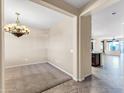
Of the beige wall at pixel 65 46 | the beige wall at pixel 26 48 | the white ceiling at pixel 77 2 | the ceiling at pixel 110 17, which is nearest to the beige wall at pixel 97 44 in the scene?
the ceiling at pixel 110 17

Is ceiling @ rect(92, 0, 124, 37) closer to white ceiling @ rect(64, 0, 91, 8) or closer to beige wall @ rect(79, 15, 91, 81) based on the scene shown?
beige wall @ rect(79, 15, 91, 81)

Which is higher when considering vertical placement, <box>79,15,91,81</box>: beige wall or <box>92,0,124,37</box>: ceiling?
<box>92,0,124,37</box>: ceiling

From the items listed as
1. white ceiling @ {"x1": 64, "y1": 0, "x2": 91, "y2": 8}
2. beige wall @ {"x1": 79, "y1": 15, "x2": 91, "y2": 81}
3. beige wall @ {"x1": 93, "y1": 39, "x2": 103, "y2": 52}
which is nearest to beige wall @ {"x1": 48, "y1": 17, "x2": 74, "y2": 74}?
beige wall @ {"x1": 79, "y1": 15, "x2": 91, "y2": 81}

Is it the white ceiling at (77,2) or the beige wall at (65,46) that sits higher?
the white ceiling at (77,2)

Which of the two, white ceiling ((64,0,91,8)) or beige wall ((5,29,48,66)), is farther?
beige wall ((5,29,48,66))

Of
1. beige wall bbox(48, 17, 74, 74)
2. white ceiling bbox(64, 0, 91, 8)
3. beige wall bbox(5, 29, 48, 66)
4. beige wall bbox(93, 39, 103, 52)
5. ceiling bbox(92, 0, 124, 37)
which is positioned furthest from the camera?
beige wall bbox(93, 39, 103, 52)

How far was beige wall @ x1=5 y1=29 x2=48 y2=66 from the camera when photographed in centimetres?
617

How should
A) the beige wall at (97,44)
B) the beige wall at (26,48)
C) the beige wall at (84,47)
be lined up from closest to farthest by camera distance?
the beige wall at (84,47), the beige wall at (26,48), the beige wall at (97,44)

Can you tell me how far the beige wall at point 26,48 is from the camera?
20.2ft

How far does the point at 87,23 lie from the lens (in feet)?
14.0

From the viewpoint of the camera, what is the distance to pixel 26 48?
6.88 meters

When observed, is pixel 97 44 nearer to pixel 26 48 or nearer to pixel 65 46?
pixel 26 48

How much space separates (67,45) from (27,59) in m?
3.41

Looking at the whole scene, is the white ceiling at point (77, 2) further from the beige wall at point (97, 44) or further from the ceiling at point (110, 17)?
the beige wall at point (97, 44)
